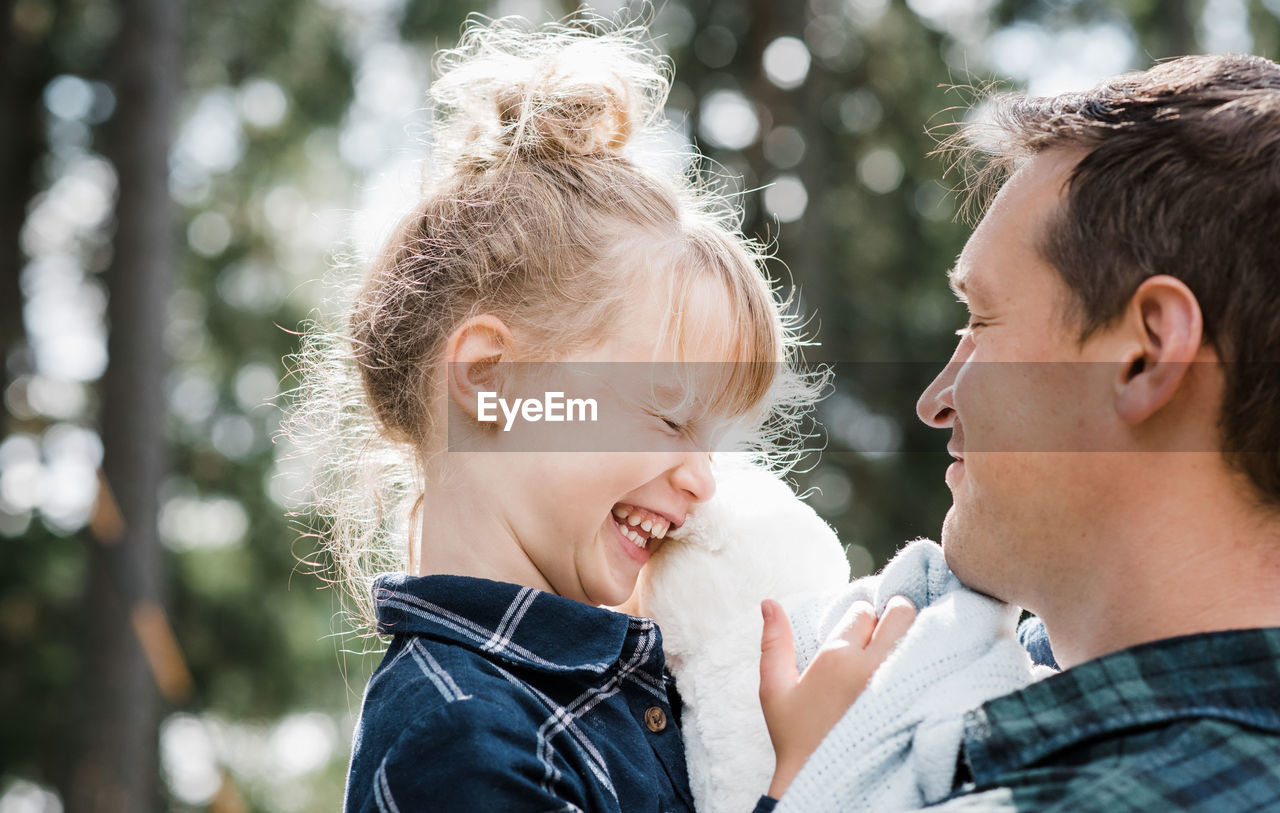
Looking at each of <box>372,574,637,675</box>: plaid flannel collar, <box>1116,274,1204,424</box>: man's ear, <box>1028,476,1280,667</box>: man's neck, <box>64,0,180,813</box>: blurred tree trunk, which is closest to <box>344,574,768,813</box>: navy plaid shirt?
<box>372,574,637,675</box>: plaid flannel collar

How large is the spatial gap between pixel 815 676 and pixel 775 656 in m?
0.07

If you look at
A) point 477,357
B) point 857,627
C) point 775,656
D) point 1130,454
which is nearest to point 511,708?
point 775,656

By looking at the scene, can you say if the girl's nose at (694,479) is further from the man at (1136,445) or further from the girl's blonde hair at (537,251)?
the man at (1136,445)

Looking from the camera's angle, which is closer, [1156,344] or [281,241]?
[1156,344]

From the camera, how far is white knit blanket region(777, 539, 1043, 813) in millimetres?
1257

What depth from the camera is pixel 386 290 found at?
1.85 metres

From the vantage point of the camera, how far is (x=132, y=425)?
5.98 meters

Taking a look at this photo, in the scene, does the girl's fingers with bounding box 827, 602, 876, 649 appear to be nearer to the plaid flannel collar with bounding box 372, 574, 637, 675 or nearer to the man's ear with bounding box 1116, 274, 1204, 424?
the plaid flannel collar with bounding box 372, 574, 637, 675

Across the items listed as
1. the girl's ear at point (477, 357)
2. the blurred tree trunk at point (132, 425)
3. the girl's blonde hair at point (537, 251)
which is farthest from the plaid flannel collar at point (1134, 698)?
the blurred tree trunk at point (132, 425)

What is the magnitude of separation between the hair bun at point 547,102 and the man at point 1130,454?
2.32 feet

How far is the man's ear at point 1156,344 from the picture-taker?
1.22 m

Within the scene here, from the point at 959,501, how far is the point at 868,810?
38 centimetres

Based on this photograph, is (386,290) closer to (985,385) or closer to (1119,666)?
(985,385)

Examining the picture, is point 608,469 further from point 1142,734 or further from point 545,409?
point 1142,734
